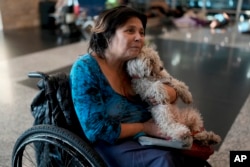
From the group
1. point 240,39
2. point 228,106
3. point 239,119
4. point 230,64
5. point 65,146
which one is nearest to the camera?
point 65,146

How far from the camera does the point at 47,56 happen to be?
4.11 metres

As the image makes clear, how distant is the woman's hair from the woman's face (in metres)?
0.02

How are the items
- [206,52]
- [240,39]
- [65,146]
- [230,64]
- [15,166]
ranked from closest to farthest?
[65,146]
[15,166]
[230,64]
[206,52]
[240,39]

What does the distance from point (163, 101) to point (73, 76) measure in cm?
40

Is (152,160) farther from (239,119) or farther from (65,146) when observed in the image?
(239,119)

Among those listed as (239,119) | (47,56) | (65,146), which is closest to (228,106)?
(239,119)

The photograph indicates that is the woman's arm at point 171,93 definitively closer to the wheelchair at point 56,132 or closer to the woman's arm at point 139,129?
the woman's arm at point 139,129

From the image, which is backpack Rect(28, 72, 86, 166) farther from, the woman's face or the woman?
the woman's face

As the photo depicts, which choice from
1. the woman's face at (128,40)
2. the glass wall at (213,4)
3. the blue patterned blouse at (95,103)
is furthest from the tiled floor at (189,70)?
the glass wall at (213,4)

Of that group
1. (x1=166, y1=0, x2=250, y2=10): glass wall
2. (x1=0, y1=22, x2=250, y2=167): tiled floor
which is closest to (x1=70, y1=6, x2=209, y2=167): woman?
(x1=0, y1=22, x2=250, y2=167): tiled floor

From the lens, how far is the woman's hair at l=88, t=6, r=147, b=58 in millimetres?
1145

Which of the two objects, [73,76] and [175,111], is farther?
[175,111]

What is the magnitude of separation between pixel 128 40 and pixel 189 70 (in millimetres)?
2603

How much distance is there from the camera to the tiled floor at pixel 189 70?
7.29 ft
